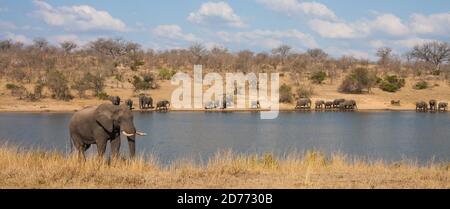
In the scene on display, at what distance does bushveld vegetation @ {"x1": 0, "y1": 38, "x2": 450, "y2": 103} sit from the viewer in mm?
59225

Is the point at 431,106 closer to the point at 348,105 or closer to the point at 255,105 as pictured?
the point at 348,105

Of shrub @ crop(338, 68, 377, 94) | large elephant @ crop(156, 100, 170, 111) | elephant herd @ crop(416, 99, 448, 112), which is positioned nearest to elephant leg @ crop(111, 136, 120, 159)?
large elephant @ crop(156, 100, 170, 111)

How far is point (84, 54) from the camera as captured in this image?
306 feet

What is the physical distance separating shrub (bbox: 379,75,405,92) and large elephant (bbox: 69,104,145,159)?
54796mm

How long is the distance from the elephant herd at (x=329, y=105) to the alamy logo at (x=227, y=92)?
96.2 inches

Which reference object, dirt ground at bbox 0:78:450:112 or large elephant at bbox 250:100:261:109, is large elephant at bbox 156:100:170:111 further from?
large elephant at bbox 250:100:261:109

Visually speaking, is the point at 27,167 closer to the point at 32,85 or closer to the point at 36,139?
the point at 36,139

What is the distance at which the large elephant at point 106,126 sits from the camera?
1510 cm

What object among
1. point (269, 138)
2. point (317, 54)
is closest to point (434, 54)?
point (317, 54)

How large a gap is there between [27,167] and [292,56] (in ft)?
299

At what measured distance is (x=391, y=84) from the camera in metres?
66.8

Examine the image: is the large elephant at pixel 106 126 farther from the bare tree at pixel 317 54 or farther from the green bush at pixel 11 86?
the bare tree at pixel 317 54
